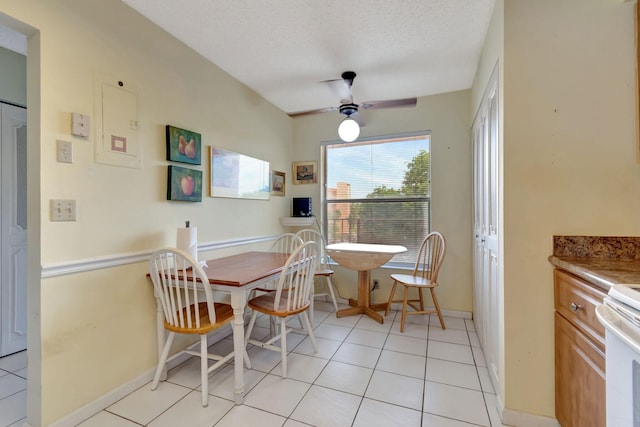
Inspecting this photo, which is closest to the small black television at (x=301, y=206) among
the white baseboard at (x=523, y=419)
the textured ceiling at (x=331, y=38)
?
the textured ceiling at (x=331, y=38)

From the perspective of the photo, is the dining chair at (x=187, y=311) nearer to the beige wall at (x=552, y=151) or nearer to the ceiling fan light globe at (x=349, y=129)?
the beige wall at (x=552, y=151)

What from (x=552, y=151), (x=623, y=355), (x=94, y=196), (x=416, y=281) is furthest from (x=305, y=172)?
(x=623, y=355)

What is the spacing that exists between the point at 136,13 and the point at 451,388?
123 inches

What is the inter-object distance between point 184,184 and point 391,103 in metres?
2.38

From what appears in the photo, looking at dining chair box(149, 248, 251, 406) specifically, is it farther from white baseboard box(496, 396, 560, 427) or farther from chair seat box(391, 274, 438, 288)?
chair seat box(391, 274, 438, 288)

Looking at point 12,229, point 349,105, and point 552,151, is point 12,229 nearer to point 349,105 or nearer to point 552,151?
point 349,105

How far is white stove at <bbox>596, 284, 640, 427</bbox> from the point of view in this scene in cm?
70

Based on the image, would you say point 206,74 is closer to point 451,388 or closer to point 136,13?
point 136,13

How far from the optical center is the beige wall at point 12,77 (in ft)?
7.00

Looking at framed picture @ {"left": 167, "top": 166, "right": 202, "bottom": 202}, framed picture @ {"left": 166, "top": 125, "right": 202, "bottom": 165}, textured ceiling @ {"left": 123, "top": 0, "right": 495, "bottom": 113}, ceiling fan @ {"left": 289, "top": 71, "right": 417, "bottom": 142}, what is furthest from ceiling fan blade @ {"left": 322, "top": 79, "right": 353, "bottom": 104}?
framed picture @ {"left": 167, "top": 166, "right": 202, "bottom": 202}

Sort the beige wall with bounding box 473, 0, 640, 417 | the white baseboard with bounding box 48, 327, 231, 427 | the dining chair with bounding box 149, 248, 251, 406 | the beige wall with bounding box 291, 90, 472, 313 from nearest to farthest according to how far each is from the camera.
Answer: the beige wall with bounding box 473, 0, 640, 417
the white baseboard with bounding box 48, 327, 231, 427
the dining chair with bounding box 149, 248, 251, 406
the beige wall with bounding box 291, 90, 472, 313

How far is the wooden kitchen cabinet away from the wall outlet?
237cm

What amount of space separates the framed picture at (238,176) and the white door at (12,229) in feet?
4.86

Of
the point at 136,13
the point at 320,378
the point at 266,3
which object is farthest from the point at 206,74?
the point at 320,378
